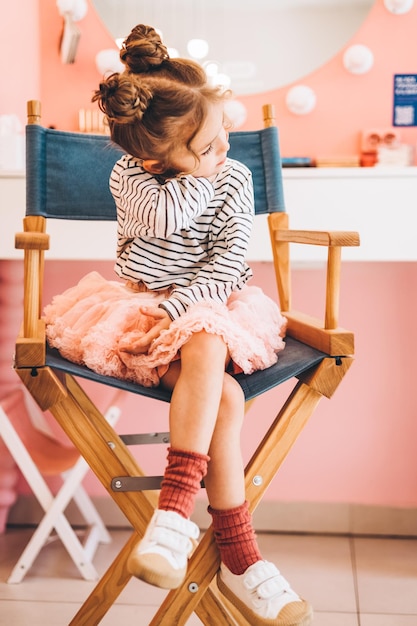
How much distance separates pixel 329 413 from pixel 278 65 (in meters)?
0.98

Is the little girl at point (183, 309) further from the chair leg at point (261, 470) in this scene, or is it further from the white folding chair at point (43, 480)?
the white folding chair at point (43, 480)

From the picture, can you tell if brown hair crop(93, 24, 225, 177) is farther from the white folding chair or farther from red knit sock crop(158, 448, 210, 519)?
the white folding chair

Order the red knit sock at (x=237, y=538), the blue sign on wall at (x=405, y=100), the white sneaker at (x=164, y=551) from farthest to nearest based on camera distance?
the blue sign on wall at (x=405, y=100) → the red knit sock at (x=237, y=538) → the white sneaker at (x=164, y=551)

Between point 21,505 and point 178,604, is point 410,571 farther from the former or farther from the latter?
point 21,505

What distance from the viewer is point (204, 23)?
87.1 inches

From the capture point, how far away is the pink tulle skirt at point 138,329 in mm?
1236

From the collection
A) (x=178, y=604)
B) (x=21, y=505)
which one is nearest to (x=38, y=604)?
(x=21, y=505)

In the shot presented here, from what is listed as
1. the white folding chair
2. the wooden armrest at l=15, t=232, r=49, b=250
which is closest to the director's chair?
the wooden armrest at l=15, t=232, r=49, b=250

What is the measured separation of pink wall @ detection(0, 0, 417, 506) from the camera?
2180mm

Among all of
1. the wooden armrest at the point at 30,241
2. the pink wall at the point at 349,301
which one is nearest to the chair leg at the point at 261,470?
the wooden armrest at the point at 30,241

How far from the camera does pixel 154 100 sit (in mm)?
1288

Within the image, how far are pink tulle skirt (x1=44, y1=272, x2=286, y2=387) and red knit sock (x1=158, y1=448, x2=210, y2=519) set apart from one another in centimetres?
17

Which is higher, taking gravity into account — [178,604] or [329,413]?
[329,413]

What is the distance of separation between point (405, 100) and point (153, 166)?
3.52 feet
